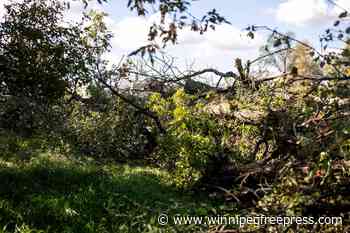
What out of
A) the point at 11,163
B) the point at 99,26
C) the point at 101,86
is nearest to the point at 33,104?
the point at 11,163

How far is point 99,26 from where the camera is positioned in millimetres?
14312

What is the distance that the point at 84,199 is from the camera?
25.3 ft

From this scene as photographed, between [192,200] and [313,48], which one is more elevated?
[313,48]

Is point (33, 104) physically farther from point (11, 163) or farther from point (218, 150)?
point (218, 150)

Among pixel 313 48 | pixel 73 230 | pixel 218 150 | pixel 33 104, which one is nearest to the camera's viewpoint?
pixel 313 48

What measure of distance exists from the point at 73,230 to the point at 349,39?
12.5 ft

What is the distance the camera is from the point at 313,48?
5043mm

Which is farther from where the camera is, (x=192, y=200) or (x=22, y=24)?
(x=22, y=24)

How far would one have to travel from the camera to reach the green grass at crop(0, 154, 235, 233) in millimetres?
6711

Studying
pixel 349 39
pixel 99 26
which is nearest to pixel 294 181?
pixel 349 39

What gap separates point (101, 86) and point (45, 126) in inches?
104

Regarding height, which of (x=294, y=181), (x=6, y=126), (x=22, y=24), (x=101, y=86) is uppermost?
(x=22, y=24)

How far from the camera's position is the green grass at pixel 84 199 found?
6.71 metres

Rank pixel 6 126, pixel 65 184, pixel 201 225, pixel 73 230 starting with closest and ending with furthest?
pixel 73 230, pixel 201 225, pixel 65 184, pixel 6 126
